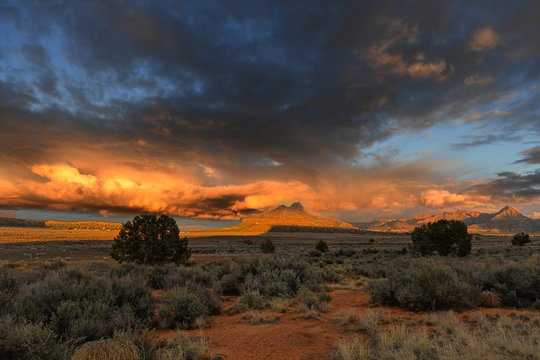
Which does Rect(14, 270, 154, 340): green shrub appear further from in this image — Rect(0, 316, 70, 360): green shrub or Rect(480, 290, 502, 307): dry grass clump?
Rect(480, 290, 502, 307): dry grass clump

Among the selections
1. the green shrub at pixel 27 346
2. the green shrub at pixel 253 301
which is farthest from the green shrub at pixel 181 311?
the green shrub at pixel 27 346

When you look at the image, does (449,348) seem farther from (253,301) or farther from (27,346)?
(253,301)

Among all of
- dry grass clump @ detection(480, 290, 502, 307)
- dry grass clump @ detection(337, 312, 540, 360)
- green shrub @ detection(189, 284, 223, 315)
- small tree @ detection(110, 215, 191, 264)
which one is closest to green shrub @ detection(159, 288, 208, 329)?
green shrub @ detection(189, 284, 223, 315)

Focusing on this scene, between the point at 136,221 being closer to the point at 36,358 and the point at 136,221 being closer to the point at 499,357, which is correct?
the point at 36,358

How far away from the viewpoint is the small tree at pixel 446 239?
3077 cm

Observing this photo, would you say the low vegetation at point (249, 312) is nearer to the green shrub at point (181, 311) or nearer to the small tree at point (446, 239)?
the green shrub at point (181, 311)

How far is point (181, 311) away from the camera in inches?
355

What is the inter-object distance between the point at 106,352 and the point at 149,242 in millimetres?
21434

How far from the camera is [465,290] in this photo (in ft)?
33.2

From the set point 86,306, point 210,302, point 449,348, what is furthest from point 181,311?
point 449,348

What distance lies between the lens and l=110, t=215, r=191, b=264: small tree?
24188 millimetres

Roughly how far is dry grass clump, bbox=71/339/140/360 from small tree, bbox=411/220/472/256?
3408 centimetres

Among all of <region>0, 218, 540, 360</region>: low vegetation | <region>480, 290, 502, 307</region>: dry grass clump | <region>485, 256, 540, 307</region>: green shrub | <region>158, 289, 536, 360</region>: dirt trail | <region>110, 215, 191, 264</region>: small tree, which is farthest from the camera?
<region>110, 215, 191, 264</region>: small tree

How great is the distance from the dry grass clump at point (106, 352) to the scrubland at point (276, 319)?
0.02 metres
